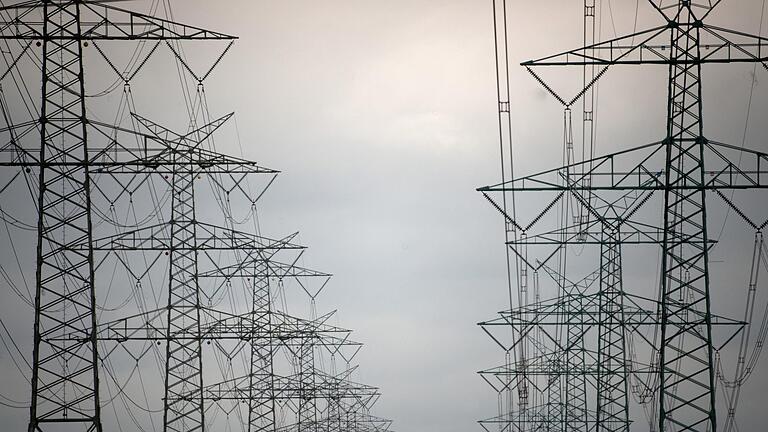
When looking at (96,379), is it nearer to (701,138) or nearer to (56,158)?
(56,158)

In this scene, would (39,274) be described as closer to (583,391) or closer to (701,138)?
(701,138)

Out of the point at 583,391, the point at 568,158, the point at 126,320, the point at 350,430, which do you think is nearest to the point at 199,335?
the point at 126,320

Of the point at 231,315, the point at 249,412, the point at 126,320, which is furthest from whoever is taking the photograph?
the point at 249,412

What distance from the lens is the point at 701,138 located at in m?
39.0

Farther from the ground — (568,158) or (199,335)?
(568,158)

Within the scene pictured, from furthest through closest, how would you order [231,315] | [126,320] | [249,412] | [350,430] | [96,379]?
[350,430]
[249,412]
[231,315]
[126,320]
[96,379]

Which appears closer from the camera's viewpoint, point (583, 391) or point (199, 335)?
point (199, 335)

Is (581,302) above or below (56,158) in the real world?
above

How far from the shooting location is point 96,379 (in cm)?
3788

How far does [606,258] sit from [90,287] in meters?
26.8

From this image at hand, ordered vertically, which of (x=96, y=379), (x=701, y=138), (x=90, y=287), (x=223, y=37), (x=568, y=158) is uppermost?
(x=568, y=158)

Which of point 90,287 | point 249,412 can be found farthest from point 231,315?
point 90,287

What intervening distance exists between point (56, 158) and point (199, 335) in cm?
1719

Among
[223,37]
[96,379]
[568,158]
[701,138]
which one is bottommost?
[96,379]
